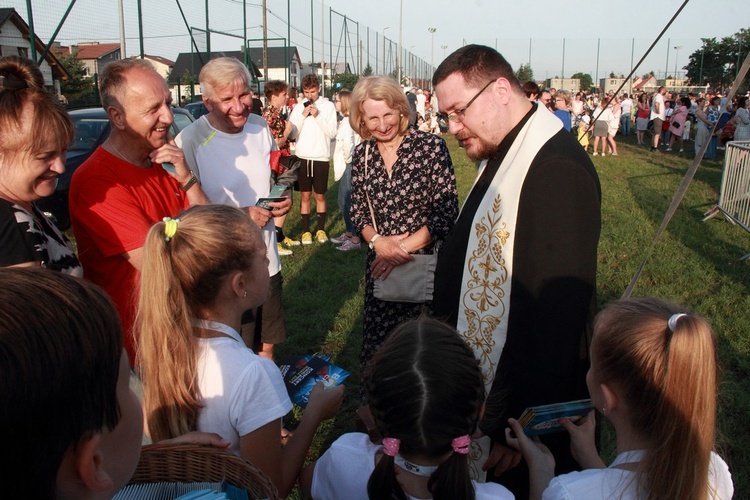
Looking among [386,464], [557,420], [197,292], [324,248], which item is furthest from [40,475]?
[324,248]

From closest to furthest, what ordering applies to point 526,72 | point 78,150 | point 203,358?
point 203,358
point 78,150
point 526,72

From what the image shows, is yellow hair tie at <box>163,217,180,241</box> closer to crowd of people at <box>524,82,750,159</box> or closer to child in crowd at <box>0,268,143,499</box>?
child in crowd at <box>0,268,143,499</box>

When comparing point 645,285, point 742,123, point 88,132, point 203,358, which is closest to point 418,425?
point 203,358

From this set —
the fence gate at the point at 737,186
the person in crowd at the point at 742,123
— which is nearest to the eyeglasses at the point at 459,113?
the fence gate at the point at 737,186

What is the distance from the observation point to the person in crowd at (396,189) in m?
3.32

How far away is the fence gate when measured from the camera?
7.95 meters

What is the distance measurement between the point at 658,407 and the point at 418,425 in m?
0.60

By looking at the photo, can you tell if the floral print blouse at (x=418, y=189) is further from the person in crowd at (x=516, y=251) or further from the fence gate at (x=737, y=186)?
the fence gate at (x=737, y=186)

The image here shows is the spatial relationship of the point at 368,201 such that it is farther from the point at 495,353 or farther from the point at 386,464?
the point at 386,464

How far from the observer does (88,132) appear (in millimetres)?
8156

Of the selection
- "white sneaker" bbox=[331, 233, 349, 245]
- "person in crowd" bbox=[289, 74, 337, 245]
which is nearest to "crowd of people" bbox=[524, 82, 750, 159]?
"person in crowd" bbox=[289, 74, 337, 245]

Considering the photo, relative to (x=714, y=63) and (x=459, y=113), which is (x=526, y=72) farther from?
(x=459, y=113)

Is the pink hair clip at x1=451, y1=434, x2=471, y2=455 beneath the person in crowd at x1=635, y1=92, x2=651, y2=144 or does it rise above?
beneath

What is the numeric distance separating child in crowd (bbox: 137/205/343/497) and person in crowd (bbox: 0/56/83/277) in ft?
1.18
